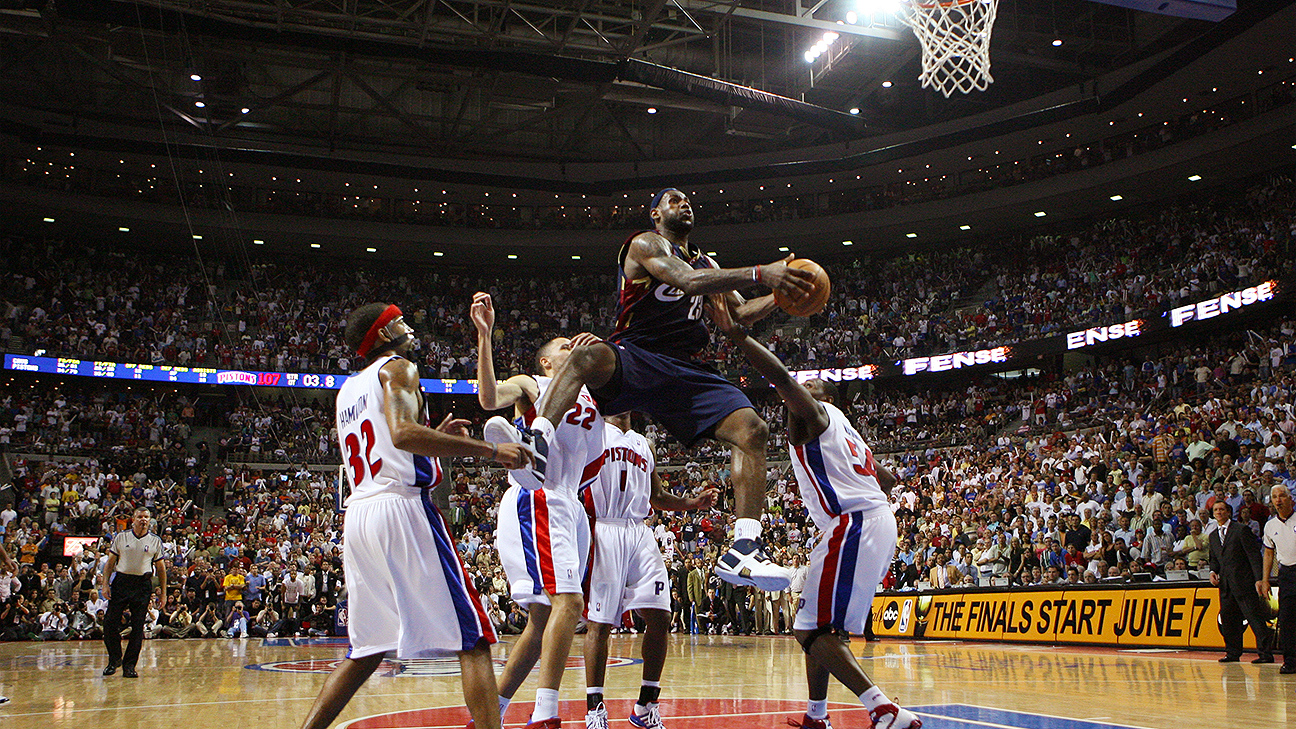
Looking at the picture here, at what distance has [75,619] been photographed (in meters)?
19.3

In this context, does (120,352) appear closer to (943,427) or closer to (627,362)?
(943,427)

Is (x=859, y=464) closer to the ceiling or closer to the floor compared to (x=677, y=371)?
closer to the floor

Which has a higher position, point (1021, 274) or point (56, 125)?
point (56, 125)

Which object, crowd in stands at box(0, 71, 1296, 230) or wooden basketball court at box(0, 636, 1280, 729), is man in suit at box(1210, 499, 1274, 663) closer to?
wooden basketball court at box(0, 636, 1280, 729)

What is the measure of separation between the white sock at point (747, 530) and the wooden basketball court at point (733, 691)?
63.1 inches

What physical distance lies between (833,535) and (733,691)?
10.3 feet

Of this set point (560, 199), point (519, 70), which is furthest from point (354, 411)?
point (560, 199)

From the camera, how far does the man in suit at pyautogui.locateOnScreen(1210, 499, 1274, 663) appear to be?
10062 millimetres

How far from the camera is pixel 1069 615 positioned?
1350 cm

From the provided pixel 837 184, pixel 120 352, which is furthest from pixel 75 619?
pixel 837 184

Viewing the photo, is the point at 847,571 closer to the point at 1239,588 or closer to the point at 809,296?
the point at 809,296

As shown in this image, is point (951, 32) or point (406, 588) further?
point (951, 32)

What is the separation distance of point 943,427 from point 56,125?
29.0 meters

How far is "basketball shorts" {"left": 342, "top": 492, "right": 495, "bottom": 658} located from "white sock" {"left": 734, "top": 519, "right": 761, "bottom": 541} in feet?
3.81
